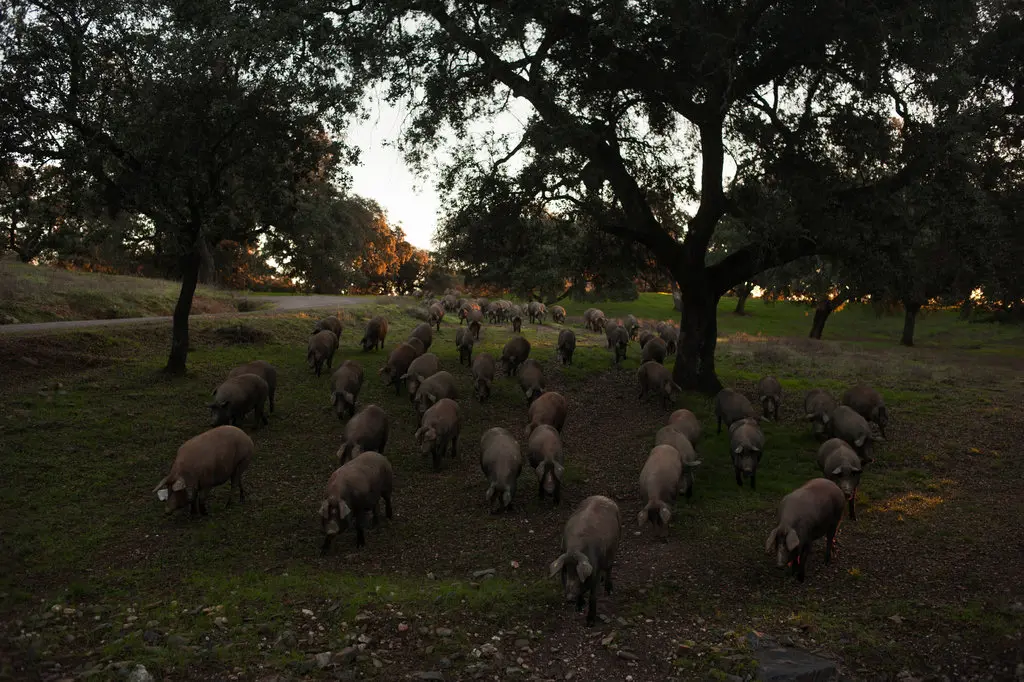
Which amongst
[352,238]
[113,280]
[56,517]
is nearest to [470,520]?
[56,517]

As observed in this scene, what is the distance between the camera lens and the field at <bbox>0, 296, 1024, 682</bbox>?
28.6 ft

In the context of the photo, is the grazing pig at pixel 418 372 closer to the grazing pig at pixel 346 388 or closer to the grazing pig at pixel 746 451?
the grazing pig at pixel 346 388

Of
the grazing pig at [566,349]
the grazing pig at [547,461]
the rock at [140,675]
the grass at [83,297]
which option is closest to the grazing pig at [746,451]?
the grazing pig at [547,461]

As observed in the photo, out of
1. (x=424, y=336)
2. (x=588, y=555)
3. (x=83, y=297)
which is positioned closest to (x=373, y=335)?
(x=424, y=336)

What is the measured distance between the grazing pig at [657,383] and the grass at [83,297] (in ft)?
73.5

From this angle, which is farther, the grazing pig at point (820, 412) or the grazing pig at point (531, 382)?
the grazing pig at point (531, 382)

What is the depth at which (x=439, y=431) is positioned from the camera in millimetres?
16047

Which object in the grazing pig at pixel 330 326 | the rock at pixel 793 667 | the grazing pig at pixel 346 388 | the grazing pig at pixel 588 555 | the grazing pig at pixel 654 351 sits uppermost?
the grazing pig at pixel 654 351

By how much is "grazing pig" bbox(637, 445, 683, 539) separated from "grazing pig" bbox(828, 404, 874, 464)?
515 cm

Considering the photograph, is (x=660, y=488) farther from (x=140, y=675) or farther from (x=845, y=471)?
(x=140, y=675)

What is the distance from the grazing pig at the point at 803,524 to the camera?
10.8m

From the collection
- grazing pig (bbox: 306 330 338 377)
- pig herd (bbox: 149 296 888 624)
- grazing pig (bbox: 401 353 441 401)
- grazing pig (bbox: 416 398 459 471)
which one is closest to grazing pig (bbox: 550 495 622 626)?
pig herd (bbox: 149 296 888 624)

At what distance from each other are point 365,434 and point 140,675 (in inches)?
304

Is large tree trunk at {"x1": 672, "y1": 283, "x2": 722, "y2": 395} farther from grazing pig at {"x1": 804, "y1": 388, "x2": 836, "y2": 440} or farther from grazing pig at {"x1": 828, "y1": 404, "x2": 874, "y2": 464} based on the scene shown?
grazing pig at {"x1": 828, "y1": 404, "x2": 874, "y2": 464}
